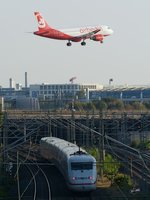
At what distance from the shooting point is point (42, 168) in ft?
113

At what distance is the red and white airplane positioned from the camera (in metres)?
41.4

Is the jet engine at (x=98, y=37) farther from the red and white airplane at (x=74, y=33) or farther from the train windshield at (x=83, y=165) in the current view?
the train windshield at (x=83, y=165)

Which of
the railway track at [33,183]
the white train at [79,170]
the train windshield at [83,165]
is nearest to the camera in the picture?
the railway track at [33,183]

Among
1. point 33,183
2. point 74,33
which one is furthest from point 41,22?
point 33,183

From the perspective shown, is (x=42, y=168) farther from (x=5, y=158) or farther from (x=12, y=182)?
(x=12, y=182)

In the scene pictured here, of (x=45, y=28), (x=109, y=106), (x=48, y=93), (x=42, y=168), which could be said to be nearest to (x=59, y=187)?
(x=42, y=168)

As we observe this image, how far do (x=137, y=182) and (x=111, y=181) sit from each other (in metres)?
1.53

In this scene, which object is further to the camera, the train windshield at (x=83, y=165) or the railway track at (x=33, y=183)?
the train windshield at (x=83, y=165)

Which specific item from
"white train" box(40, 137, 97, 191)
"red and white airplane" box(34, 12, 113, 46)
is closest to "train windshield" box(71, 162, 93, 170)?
"white train" box(40, 137, 97, 191)

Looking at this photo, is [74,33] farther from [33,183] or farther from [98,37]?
[33,183]

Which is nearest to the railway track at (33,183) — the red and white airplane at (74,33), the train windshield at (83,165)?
the train windshield at (83,165)

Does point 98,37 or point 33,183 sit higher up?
point 98,37

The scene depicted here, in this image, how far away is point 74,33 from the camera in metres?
42.5

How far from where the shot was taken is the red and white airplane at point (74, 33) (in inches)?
1629
